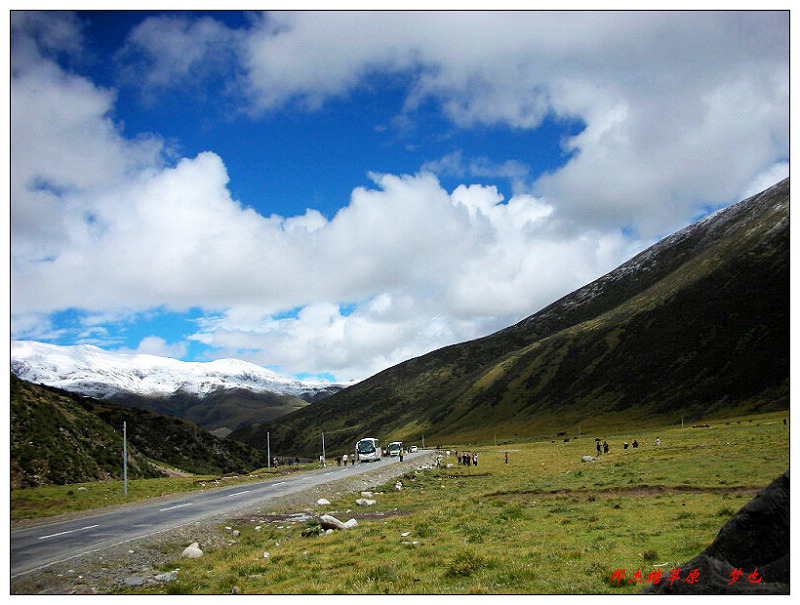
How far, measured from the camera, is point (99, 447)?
71500 mm

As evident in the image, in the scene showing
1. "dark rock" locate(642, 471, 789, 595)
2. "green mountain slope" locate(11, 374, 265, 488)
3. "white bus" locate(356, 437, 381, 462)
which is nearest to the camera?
"dark rock" locate(642, 471, 789, 595)

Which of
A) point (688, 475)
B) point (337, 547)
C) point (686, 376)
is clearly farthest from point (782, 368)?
point (337, 547)

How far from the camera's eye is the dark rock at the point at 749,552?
8.47 m

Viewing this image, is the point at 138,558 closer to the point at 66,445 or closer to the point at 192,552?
the point at 192,552

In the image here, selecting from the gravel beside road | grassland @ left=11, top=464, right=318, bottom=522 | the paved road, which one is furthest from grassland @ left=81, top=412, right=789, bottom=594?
grassland @ left=11, top=464, right=318, bottom=522

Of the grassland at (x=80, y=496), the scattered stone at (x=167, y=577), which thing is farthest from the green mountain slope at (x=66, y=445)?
the scattered stone at (x=167, y=577)

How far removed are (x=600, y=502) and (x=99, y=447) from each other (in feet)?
224

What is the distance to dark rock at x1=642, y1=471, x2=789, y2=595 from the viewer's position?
847 centimetres

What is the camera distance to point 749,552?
9.77 meters

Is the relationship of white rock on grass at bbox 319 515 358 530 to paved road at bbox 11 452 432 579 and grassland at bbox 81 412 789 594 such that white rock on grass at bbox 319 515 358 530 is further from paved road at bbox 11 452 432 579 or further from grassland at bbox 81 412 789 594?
paved road at bbox 11 452 432 579

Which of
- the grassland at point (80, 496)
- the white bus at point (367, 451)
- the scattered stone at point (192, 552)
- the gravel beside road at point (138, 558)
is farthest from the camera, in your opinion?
the white bus at point (367, 451)

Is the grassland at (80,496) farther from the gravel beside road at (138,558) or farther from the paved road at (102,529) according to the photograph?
the gravel beside road at (138,558)

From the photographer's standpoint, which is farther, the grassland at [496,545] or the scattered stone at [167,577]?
the scattered stone at [167,577]
